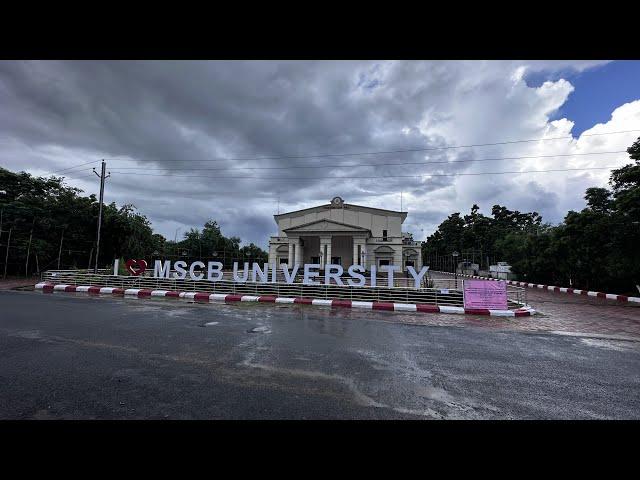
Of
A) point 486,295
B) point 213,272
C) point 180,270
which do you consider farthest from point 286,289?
point 486,295

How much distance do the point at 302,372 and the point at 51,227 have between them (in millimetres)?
28740

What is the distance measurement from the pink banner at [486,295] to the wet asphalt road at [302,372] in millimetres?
3297

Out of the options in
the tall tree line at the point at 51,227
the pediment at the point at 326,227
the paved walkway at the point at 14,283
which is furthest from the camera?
the pediment at the point at 326,227

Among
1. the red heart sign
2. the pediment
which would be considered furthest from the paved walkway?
the pediment

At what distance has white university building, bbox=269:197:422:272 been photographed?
35.1 meters

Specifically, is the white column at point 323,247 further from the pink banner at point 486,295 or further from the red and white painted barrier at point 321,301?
the pink banner at point 486,295

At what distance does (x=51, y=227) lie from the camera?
76.2ft

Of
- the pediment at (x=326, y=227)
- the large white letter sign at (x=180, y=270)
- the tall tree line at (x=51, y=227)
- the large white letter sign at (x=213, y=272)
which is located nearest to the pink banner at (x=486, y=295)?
the large white letter sign at (x=213, y=272)

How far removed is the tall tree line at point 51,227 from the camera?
73.3 feet

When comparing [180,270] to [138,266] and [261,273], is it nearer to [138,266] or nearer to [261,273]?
[138,266]
